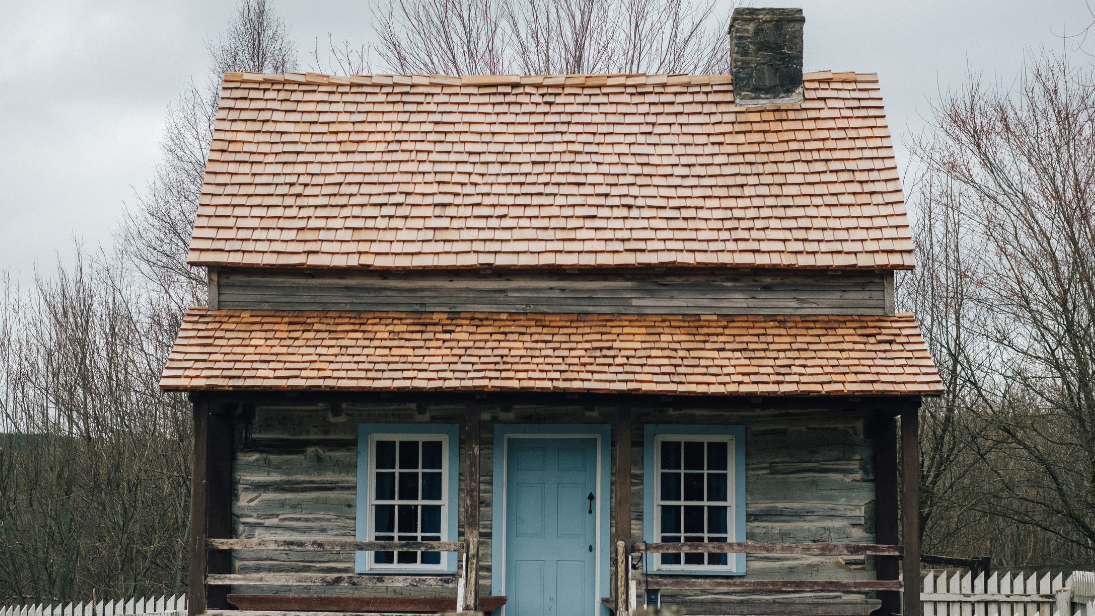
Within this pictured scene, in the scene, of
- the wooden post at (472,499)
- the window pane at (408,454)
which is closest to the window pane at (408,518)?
the window pane at (408,454)

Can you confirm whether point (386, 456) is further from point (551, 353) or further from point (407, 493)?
point (551, 353)

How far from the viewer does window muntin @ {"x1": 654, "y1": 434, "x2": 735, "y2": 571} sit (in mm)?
10039

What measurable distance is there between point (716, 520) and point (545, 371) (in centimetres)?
264

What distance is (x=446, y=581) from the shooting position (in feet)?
29.7

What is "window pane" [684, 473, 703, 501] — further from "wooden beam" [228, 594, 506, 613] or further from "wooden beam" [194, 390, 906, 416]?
"wooden beam" [228, 594, 506, 613]

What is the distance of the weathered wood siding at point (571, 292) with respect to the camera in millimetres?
10320

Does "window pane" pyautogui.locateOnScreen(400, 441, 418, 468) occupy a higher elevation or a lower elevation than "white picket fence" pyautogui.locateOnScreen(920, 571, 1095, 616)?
higher

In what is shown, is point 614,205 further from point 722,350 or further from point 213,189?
point 213,189

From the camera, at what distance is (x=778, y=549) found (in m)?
9.01

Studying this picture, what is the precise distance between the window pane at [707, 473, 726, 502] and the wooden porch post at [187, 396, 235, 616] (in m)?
5.24

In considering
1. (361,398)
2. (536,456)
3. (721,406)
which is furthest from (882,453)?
(361,398)

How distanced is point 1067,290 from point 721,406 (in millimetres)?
8083

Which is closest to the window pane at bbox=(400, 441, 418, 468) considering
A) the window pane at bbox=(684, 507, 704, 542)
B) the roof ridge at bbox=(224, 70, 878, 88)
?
the window pane at bbox=(684, 507, 704, 542)

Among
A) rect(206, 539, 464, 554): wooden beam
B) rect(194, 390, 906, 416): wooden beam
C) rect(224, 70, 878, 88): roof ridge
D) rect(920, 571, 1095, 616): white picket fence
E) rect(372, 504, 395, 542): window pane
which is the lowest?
rect(920, 571, 1095, 616): white picket fence
